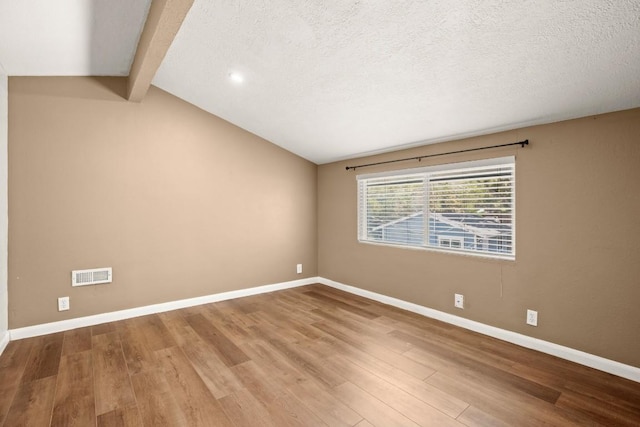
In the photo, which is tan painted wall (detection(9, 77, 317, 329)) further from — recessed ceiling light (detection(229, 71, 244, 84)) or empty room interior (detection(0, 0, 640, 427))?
recessed ceiling light (detection(229, 71, 244, 84))

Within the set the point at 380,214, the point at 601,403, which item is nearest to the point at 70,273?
the point at 380,214

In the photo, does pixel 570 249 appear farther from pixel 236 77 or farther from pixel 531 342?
pixel 236 77

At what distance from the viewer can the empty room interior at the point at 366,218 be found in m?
1.91

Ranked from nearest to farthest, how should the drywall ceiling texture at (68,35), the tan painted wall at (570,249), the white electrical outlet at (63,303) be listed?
the drywall ceiling texture at (68,35) → the tan painted wall at (570,249) → the white electrical outlet at (63,303)

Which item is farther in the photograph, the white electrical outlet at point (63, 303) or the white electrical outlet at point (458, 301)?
the white electrical outlet at point (458, 301)

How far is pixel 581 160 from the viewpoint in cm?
245

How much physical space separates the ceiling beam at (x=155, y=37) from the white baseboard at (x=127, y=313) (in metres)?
2.37

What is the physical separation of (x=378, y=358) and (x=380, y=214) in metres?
2.09

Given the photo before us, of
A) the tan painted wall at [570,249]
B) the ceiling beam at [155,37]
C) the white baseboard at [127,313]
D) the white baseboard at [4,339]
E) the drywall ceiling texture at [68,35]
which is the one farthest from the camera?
the white baseboard at [127,313]

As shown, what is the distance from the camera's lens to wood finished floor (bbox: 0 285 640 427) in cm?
181

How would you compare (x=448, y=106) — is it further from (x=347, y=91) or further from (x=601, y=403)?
(x=601, y=403)

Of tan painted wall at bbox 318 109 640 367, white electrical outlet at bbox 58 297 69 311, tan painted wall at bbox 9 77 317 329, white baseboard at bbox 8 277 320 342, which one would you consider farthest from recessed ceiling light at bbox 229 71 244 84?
white electrical outlet at bbox 58 297 69 311

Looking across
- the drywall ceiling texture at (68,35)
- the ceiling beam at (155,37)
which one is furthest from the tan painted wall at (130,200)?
the ceiling beam at (155,37)

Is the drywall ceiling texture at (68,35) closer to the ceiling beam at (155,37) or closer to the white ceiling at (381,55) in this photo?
the white ceiling at (381,55)
